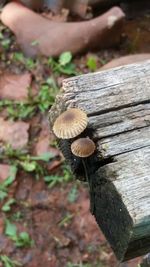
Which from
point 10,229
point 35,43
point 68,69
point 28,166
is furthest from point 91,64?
point 10,229

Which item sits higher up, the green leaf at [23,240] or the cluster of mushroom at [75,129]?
the cluster of mushroom at [75,129]

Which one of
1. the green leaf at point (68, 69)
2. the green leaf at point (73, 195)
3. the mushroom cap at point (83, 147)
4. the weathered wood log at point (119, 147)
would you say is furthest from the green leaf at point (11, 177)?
the mushroom cap at point (83, 147)

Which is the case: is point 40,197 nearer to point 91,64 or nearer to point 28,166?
point 28,166

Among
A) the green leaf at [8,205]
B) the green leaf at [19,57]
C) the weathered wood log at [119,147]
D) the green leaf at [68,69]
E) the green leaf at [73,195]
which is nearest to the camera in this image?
the weathered wood log at [119,147]

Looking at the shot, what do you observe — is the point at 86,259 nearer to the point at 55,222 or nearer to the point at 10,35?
the point at 55,222

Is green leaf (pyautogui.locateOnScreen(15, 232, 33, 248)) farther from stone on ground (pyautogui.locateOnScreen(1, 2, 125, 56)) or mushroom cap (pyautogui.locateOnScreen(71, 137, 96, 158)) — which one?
mushroom cap (pyautogui.locateOnScreen(71, 137, 96, 158))

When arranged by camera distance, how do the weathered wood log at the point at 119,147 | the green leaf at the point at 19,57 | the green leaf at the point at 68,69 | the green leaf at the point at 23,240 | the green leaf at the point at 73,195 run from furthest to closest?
the green leaf at the point at 19,57, the green leaf at the point at 68,69, the green leaf at the point at 73,195, the green leaf at the point at 23,240, the weathered wood log at the point at 119,147

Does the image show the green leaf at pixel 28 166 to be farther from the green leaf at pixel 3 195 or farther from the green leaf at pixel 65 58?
the green leaf at pixel 65 58
